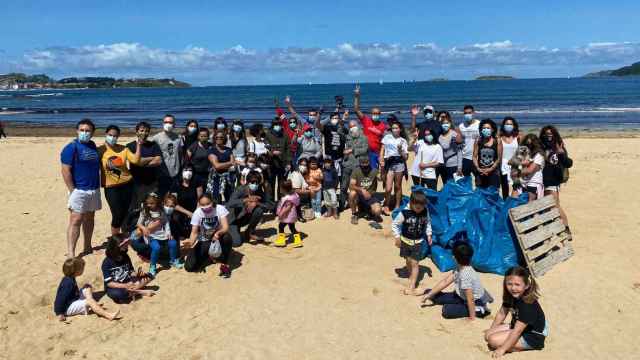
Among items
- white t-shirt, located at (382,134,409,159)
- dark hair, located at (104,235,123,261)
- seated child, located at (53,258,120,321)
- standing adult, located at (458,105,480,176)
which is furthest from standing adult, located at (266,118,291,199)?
seated child, located at (53,258,120,321)

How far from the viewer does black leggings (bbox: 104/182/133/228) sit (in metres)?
7.22

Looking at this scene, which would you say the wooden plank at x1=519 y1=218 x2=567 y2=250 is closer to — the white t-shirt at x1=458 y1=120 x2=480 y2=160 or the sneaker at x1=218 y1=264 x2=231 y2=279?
the white t-shirt at x1=458 y1=120 x2=480 y2=160

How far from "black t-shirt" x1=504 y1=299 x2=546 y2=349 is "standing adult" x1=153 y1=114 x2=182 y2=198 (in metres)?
5.26

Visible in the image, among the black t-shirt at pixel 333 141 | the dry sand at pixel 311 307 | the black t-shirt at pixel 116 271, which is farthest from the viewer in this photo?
the black t-shirt at pixel 333 141

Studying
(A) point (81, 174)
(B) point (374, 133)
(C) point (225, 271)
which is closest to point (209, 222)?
(C) point (225, 271)

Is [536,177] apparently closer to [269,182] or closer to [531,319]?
[531,319]

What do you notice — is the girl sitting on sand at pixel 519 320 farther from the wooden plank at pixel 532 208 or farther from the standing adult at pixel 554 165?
the standing adult at pixel 554 165

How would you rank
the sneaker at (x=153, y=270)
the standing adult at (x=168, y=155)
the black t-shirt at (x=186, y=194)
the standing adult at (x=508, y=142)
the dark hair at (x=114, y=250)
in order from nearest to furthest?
the dark hair at (x=114, y=250) < the sneaker at (x=153, y=270) < the black t-shirt at (x=186, y=194) < the standing adult at (x=168, y=155) < the standing adult at (x=508, y=142)

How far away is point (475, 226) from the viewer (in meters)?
7.15

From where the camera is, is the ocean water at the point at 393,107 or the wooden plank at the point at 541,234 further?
the ocean water at the point at 393,107

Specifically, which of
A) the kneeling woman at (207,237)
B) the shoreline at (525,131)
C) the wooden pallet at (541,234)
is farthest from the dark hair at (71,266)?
the shoreline at (525,131)

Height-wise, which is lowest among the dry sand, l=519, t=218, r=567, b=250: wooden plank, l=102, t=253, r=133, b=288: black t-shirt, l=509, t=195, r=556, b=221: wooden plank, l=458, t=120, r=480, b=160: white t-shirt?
the dry sand

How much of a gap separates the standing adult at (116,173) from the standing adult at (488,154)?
17.3ft

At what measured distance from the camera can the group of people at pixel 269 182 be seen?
611 centimetres
